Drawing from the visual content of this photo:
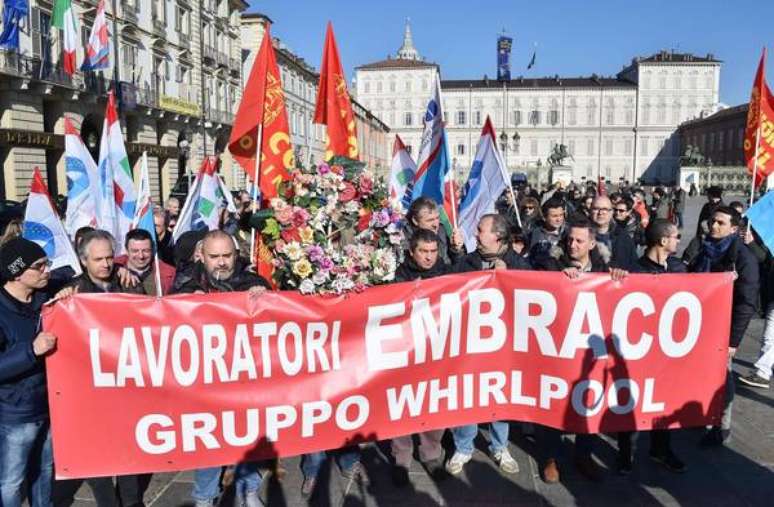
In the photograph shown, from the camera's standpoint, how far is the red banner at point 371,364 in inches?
142

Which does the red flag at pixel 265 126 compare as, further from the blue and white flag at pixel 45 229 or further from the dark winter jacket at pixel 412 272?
the dark winter jacket at pixel 412 272

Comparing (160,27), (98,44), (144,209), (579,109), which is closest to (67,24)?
(98,44)

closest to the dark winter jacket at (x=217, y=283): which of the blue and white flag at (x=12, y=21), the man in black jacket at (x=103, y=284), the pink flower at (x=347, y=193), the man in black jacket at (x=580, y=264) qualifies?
the man in black jacket at (x=103, y=284)

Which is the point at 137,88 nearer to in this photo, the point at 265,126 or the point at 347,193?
the point at 265,126

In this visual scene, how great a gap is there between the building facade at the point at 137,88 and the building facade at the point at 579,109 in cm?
5248

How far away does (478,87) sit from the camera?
318ft

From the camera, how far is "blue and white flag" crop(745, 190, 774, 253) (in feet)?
16.7

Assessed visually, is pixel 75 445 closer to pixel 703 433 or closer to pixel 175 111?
pixel 703 433

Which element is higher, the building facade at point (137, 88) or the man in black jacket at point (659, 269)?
the building facade at point (137, 88)

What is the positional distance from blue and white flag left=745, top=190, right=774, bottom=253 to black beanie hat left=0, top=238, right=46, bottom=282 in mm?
5084

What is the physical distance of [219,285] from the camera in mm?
3945

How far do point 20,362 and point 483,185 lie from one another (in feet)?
18.3

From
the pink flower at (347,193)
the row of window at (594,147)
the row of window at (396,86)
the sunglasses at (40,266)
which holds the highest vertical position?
the row of window at (396,86)

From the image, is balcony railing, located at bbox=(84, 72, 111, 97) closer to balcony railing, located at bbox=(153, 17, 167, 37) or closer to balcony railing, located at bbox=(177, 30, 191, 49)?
balcony railing, located at bbox=(153, 17, 167, 37)
